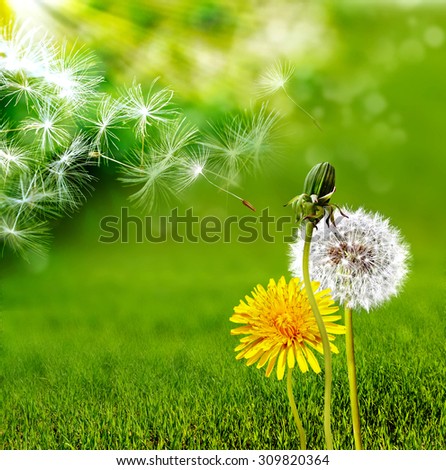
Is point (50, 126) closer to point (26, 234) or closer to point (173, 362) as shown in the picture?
point (26, 234)

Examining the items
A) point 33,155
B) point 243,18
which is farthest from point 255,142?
point 33,155

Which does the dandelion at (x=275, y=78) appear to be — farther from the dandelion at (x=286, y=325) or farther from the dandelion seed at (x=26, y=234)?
the dandelion seed at (x=26, y=234)

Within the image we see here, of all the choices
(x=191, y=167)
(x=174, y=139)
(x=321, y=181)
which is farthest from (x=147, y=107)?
(x=321, y=181)

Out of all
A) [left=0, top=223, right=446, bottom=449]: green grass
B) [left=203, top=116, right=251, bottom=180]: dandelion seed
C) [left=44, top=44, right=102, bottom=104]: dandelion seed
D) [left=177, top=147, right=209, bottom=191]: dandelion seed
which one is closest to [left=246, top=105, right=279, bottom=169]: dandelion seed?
[left=203, top=116, right=251, bottom=180]: dandelion seed
